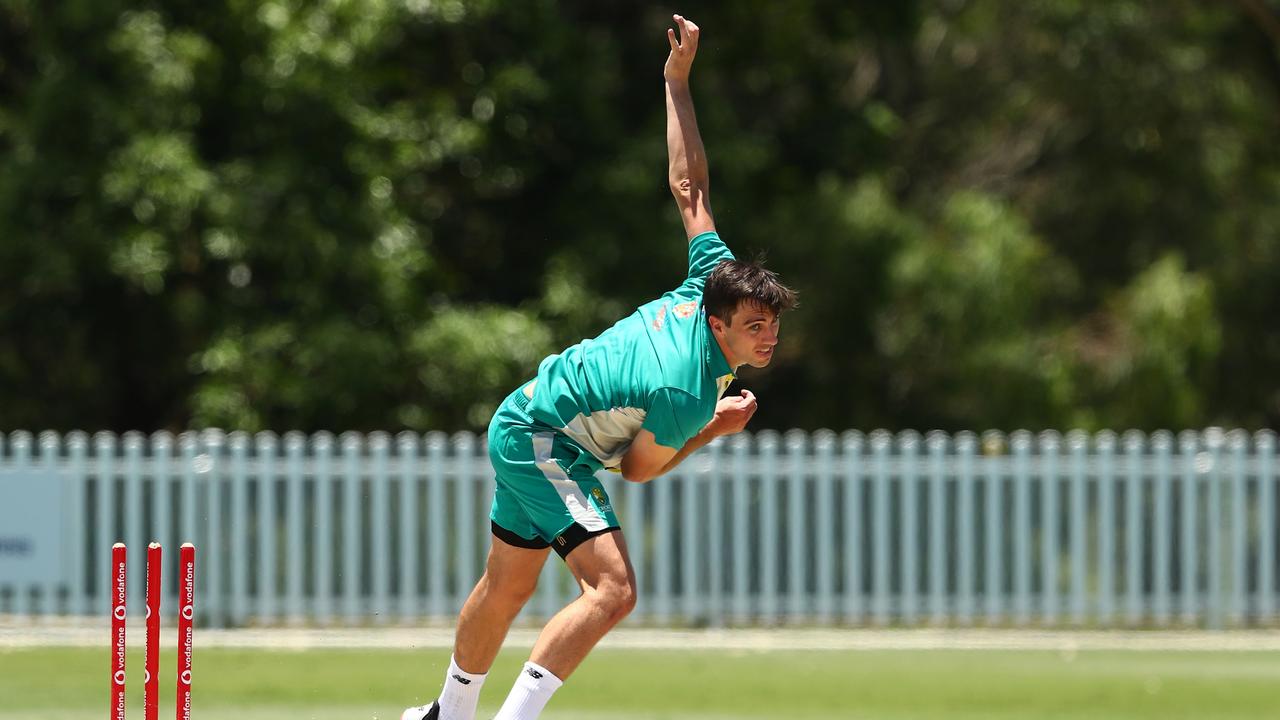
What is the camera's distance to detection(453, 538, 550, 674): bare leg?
6.23 meters

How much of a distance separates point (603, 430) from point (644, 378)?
300 millimetres

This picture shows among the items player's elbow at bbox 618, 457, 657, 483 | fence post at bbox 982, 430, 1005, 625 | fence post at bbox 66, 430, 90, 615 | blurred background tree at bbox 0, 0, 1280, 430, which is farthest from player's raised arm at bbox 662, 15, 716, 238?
blurred background tree at bbox 0, 0, 1280, 430

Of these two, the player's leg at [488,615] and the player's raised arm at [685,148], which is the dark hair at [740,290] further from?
the player's leg at [488,615]

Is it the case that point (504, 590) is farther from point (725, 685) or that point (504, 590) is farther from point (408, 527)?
point (408, 527)

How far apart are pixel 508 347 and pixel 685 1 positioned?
470 centimetres

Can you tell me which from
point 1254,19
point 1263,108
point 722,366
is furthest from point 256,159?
point 1263,108

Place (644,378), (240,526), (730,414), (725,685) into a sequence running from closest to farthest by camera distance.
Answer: (644,378)
(730,414)
(725,685)
(240,526)

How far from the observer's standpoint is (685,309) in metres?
6.11

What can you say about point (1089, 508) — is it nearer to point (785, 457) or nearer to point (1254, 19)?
point (785, 457)

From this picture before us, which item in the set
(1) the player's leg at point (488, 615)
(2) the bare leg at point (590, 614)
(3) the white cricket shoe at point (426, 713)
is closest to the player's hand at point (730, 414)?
(2) the bare leg at point (590, 614)

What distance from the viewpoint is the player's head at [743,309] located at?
5926 mm

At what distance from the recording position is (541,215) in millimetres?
17172

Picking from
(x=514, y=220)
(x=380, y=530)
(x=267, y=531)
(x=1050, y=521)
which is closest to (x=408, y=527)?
(x=380, y=530)

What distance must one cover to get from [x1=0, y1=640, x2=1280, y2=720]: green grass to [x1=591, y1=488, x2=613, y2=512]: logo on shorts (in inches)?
103
